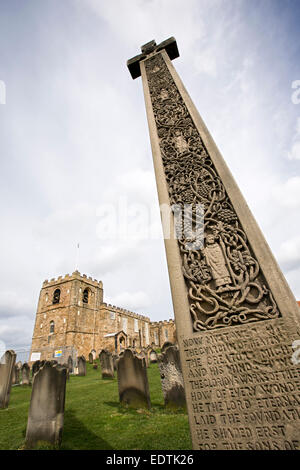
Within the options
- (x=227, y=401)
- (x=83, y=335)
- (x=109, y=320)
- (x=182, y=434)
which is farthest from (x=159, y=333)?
(x=227, y=401)

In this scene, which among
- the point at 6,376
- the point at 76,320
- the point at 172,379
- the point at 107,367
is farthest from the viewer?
the point at 76,320

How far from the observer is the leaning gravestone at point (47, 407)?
425 centimetres

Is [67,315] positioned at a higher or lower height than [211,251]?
higher

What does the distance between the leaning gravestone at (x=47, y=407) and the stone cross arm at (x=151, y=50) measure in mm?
8221

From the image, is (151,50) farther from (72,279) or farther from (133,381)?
(72,279)

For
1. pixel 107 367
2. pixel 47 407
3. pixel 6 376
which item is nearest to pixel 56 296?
pixel 107 367

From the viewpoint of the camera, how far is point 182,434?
170 inches

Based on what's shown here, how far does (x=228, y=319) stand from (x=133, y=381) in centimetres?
600

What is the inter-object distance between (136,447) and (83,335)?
35.3 meters

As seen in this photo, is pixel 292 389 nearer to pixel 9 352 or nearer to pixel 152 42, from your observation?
pixel 152 42

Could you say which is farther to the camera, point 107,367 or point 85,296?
point 85,296

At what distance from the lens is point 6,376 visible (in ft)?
29.8

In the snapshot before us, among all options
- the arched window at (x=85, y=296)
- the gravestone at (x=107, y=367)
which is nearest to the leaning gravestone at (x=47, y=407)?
the gravestone at (x=107, y=367)

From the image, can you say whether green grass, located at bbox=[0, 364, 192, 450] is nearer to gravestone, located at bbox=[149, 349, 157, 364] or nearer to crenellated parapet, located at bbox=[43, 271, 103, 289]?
gravestone, located at bbox=[149, 349, 157, 364]
